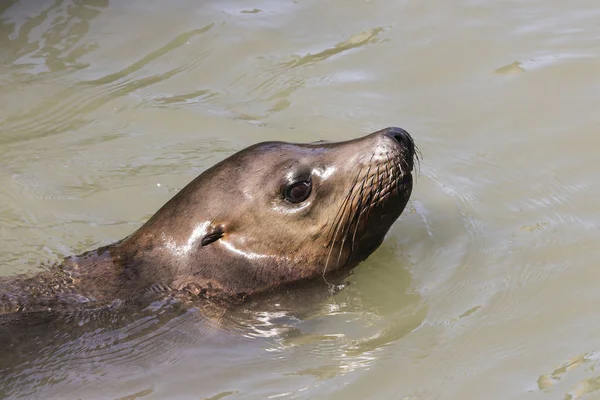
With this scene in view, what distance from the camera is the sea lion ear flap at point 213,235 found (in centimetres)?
629

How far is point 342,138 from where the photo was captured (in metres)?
8.11

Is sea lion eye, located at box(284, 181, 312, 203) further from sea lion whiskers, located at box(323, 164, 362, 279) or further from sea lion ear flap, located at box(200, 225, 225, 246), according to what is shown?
sea lion ear flap, located at box(200, 225, 225, 246)

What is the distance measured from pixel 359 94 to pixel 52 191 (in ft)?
8.94

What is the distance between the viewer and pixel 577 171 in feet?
23.8

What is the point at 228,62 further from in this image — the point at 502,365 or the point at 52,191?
the point at 502,365

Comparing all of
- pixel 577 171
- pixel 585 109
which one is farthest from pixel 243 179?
pixel 585 109

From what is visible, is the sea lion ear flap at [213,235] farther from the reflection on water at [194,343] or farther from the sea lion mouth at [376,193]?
the sea lion mouth at [376,193]

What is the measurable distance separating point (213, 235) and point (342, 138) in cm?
213

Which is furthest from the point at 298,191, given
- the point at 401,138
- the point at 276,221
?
the point at 401,138

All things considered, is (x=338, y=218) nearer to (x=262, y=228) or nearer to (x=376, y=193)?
(x=376, y=193)

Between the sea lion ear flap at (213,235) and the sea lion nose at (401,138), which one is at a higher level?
the sea lion nose at (401,138)

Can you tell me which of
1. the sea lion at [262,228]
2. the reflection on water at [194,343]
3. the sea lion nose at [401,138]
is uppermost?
the sea lion nose at [401,138]

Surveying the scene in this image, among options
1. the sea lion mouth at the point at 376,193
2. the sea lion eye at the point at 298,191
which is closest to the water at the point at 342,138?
the sea lion mouth at the point at 376,193

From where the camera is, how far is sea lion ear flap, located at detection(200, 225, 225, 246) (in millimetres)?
6293
